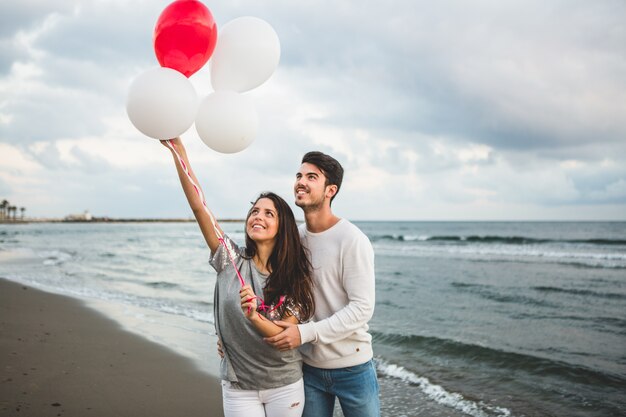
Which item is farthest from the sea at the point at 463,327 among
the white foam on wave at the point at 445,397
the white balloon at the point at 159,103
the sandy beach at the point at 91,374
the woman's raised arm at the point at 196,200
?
the white balloon at the point at 159,103

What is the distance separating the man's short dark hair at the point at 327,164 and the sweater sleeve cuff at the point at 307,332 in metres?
0.92

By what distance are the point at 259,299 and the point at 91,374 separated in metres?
3.81

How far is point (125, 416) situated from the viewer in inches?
166

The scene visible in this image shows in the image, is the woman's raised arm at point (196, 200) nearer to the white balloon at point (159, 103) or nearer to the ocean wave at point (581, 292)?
the white balloon at point (159, 103)

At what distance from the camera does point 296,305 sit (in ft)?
8.44

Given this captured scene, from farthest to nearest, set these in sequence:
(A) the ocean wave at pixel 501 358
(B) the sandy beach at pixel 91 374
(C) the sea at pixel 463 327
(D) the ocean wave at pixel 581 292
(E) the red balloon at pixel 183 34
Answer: (D) the ocean wave at pixel 581 292, (A) the ocean wave at pixel 501 358, (C) the sea at pixel 463 327, (B) the sandy beach at pixel 91 374, (E) the red balloon at pixel 183 34

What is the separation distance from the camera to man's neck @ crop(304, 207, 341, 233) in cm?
286

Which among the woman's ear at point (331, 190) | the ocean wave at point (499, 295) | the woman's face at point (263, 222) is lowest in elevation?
the ocean wave at point (499, 295)

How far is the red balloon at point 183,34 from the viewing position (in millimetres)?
2619

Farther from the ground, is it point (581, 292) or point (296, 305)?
point (296, 305)

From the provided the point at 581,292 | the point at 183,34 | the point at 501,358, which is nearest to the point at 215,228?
the point at 183,34

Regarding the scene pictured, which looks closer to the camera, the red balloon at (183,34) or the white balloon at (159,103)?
the white balloon at (159,103)

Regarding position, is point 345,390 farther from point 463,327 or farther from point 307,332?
point 463,327

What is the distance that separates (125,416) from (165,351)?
2358 millimetres
